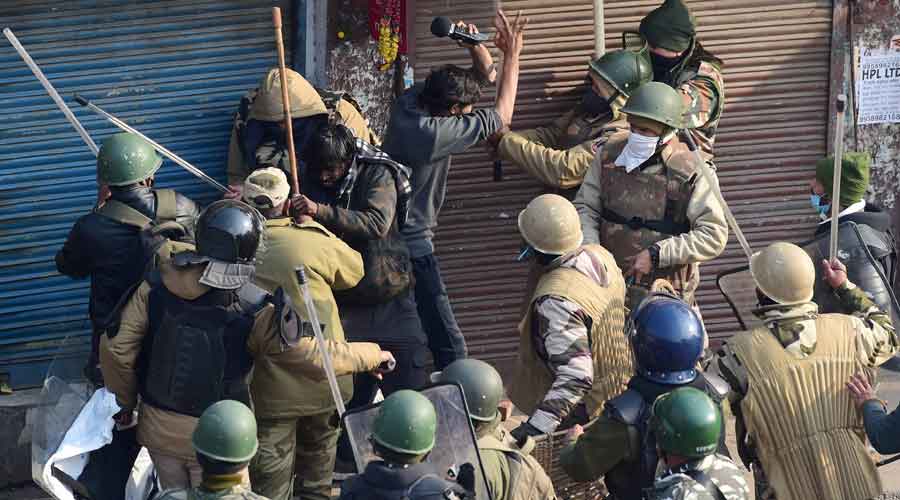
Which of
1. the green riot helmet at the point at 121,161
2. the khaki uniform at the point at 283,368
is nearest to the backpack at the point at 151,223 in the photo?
the green riot helmet at the point at 121,161

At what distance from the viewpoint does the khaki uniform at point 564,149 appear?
26.8 ft

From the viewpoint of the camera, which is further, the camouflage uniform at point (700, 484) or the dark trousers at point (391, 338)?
the dark trousers at point (391, 338)

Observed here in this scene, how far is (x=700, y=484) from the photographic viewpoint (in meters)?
5.15

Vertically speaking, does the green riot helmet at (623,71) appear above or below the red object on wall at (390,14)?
below

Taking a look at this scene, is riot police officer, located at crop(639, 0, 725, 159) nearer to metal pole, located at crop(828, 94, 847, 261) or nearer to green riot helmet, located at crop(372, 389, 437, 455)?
metal pole, located at crop(828, 94, 847, 261)

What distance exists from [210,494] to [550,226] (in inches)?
84.1

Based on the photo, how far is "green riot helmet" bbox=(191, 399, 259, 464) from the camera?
5156 millimetres

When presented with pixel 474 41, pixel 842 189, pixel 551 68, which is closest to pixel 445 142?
pixel 474 41

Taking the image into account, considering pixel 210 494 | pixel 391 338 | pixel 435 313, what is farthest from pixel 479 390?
pixel 435 313

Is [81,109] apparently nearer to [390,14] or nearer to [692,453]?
[390,14]

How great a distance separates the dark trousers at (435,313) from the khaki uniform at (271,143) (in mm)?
742

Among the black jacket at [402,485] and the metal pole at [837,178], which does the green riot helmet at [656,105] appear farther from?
the black jacket at [402,485]

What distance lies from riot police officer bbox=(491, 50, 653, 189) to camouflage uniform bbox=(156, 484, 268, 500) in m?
3.45

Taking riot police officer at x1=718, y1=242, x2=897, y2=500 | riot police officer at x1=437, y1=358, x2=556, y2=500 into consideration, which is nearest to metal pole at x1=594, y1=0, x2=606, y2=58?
Result: riot police officer at x1=718, y1=242, x2=897, y2=500
